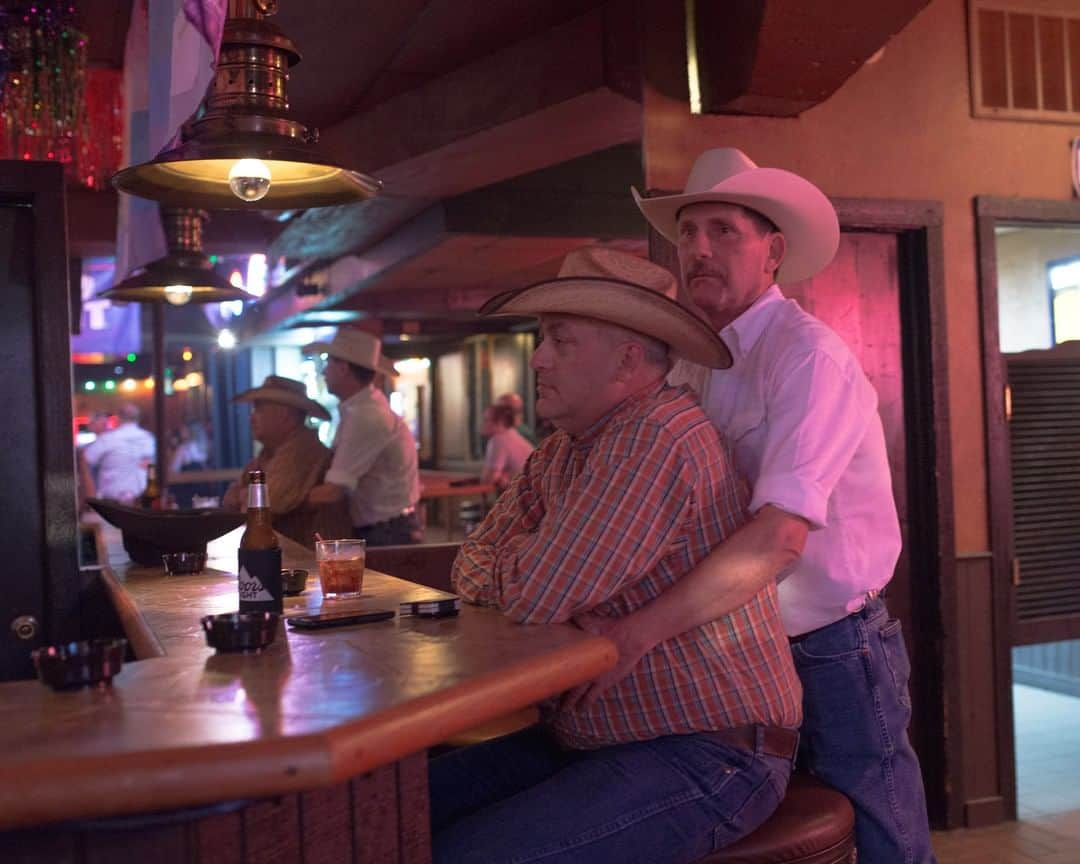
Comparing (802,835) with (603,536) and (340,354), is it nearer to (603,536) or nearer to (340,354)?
(603,536)

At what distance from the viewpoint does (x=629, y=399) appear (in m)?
2.34

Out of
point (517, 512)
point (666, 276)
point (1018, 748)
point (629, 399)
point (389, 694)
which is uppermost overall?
point (666, 276)

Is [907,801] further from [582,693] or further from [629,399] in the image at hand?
[629,399]

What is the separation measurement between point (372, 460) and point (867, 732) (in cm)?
381

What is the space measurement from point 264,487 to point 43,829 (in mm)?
902

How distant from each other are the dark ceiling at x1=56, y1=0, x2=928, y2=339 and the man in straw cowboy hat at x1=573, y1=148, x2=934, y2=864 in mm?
996

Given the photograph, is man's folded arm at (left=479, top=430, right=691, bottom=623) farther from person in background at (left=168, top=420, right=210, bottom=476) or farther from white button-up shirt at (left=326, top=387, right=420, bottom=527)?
person in background at (left=168, top=420, right=210, bottom=476)

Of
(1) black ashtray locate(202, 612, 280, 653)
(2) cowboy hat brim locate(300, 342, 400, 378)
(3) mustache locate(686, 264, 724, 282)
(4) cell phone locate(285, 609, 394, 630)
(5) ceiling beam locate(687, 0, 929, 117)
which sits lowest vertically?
(4) cell phone locate(285, 609, 394, 630)

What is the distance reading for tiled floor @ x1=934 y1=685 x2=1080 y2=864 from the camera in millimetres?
4242

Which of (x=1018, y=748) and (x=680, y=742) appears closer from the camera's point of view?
(x=680, y=742)

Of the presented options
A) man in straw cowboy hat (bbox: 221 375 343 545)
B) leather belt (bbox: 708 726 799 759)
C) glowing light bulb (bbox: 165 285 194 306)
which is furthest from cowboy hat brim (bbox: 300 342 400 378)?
leather belt (bbox: 708 726 799 759)

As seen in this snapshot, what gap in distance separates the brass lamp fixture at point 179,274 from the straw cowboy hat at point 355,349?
2.09 feet

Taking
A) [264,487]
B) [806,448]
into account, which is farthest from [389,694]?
[806,448]

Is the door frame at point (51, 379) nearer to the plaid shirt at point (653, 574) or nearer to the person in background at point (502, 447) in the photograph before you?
the plaid shirt at point (653, 574)
